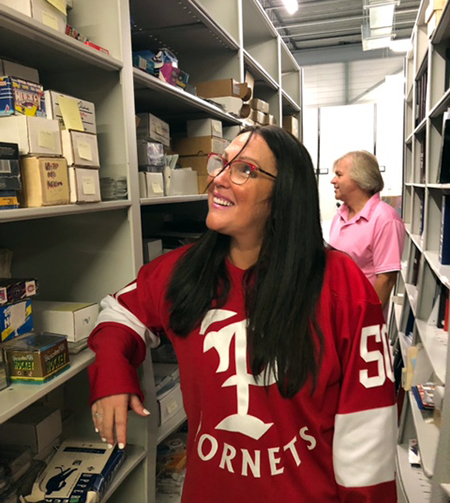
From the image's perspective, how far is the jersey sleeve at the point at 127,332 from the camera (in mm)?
1132

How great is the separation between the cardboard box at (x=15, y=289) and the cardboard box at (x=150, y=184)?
522 mm

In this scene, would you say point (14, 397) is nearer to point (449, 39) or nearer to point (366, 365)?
point (366, 365)

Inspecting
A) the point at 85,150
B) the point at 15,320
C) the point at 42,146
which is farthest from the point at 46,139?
the point at 15,320

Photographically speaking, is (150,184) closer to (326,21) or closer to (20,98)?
(20,98)

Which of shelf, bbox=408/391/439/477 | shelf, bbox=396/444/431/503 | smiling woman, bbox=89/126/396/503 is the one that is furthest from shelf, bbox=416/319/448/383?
smiling woman, bbox=89/126/396/503

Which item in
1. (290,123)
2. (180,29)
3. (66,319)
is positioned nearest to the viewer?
(66,319)

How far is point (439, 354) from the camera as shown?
6.50 ft

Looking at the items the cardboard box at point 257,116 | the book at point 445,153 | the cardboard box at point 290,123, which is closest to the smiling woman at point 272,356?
the book at point 445,153

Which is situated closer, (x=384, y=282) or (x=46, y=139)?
(x=46, y=139)

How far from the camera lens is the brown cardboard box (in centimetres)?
246

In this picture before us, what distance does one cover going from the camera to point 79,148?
1.20 m

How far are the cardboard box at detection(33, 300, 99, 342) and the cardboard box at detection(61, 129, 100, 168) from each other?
423 mm

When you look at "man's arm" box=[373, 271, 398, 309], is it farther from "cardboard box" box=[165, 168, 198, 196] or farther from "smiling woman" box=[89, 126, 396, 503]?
"smiling woman" box=[89, 126, 396, 503]

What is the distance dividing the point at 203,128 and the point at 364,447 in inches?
65.1
